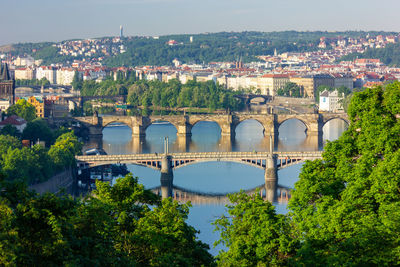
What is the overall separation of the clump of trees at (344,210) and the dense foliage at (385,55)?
138157mm

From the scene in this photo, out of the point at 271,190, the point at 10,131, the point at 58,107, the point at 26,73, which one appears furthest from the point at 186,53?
the point at 271,190

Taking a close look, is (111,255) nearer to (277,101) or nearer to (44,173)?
(44,173)

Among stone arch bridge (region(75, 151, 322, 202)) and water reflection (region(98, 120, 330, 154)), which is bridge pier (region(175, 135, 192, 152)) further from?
stone arch bridge (region(75, 151, 322, 202))

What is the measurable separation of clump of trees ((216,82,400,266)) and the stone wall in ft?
58.1

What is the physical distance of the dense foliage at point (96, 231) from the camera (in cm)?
1091

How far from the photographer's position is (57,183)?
34688 millimetres

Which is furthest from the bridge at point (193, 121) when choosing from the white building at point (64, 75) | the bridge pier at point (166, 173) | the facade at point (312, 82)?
the white building at point (64, 75)

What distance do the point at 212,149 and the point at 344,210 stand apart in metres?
35.4

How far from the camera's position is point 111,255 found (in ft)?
39.2

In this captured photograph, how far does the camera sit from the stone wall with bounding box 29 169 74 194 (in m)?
32.5

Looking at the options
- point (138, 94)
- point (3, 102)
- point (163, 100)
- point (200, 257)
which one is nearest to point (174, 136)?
point (3, 102)

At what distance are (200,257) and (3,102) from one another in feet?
169

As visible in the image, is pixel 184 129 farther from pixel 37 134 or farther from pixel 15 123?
pixel 37 134

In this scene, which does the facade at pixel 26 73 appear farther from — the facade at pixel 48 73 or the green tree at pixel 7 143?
the green tree at pixel 7 143
